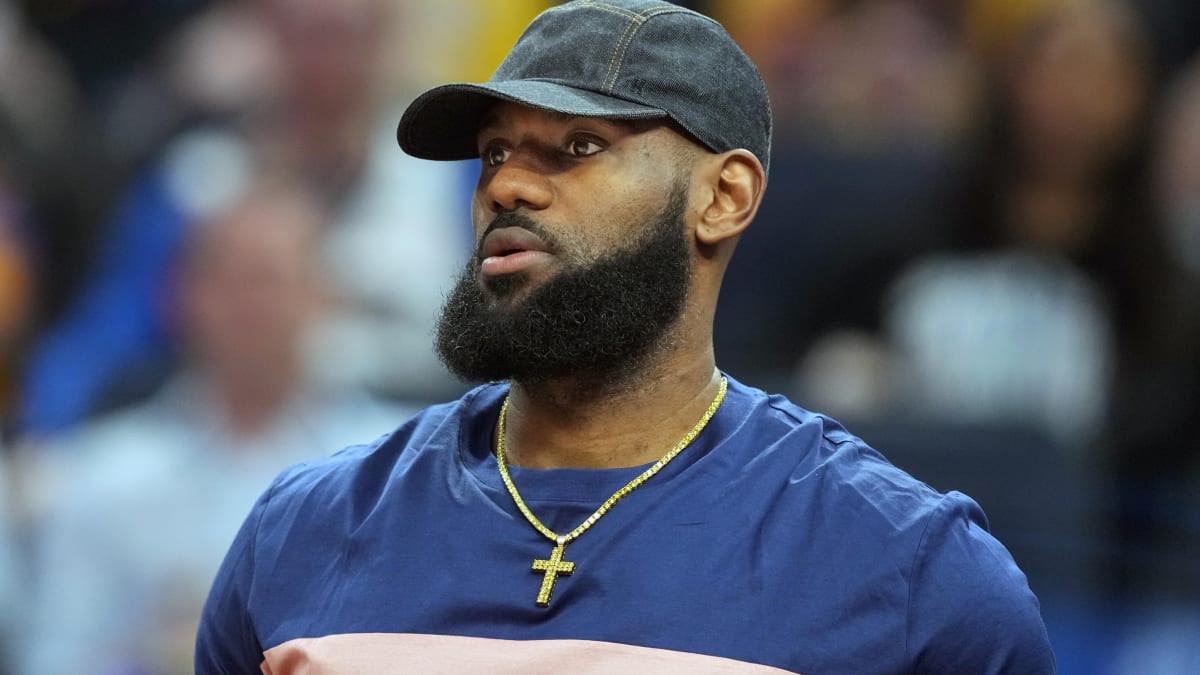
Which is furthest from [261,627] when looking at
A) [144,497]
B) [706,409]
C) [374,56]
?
[374,56]

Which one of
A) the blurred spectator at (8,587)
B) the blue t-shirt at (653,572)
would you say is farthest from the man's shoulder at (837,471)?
the blurred spectator at (8,587)

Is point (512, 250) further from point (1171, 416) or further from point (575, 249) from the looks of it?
point (1171, 416)

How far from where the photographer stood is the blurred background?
4.73 meters

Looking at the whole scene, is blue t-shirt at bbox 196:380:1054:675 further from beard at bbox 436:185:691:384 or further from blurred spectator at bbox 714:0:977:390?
blurred spectator at bbox 714:0:977:390

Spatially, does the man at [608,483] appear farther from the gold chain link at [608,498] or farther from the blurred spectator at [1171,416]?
the blurred spectator at [1171,416]

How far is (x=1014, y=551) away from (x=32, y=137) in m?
3.51

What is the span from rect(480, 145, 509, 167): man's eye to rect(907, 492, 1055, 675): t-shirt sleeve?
0.73 metres

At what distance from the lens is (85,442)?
16.3ft

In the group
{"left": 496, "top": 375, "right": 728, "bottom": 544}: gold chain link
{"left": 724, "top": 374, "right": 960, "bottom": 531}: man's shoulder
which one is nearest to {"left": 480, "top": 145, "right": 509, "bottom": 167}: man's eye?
{"left": 496, "top": 375, "right": 728, "bottom": 544}: gold chain link

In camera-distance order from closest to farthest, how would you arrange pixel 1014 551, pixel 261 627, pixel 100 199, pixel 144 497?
pixel 261 627 → pixel 1014 551 → pixel 144 497 → pixel 100 199

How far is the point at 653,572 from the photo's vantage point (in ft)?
6.17

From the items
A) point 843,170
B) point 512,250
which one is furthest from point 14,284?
point 512,250

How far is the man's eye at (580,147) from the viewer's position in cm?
204

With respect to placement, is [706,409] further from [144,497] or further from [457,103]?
[144,497]
